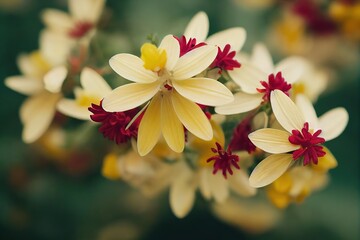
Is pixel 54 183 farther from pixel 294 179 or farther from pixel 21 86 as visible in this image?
pixel 294 179

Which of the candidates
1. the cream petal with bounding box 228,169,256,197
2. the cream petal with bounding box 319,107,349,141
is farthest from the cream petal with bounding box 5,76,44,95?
the cream petal with bounding box 319,107,349,141

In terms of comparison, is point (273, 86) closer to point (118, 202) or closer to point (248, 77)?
point (248, 77)

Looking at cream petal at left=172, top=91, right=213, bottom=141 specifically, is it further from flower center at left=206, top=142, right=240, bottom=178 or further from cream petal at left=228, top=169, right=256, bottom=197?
cream petal at left=228, top=169, right=256, bottom=197

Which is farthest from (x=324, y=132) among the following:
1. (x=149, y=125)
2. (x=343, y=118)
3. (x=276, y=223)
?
(x=276, y=223)

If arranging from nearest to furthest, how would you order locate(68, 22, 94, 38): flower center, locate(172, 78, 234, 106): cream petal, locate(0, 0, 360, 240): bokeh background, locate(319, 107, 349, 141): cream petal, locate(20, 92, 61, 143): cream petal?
locate(172, 78, 234, 106): cream petal, locate(319, 107, 349, 141): cream petal, locate(20, 92, 61, 143): cream petal, locate(68, 22, 94, 38): flower center, locate(0, 0, 360, 240): bokeh background

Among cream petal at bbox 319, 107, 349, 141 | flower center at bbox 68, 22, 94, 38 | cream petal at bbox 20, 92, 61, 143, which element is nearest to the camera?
cream petal at bbox 319, 107, 349, 141

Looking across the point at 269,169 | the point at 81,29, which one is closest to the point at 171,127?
the point at 269,169
